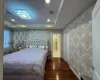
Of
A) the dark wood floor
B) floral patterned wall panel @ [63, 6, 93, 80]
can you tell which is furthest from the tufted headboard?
floral patterned wall panel @ [63, 6, 93, 80]

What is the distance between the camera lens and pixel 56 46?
28.9ft

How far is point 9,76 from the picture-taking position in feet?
9.78

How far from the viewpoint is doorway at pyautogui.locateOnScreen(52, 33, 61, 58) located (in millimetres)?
8625

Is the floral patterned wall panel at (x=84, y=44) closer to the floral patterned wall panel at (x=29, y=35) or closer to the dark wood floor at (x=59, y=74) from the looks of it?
the dark wood floor at (x=59, y=74)

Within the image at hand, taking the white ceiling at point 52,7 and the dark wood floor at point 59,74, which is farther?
the dark wood floor at point 59,74

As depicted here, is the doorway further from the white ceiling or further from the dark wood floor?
the white ceiling

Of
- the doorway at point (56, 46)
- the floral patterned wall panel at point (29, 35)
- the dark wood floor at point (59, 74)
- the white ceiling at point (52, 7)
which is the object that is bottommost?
the dark wood floor at point (59, 74)

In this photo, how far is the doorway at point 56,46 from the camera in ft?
28.3

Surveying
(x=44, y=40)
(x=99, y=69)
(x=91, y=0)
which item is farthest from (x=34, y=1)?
(x=44, y=40)

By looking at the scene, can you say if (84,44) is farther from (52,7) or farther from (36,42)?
(36,42)

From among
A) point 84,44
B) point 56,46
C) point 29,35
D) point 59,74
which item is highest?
point 29,35

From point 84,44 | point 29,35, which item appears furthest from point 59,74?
point 29,35

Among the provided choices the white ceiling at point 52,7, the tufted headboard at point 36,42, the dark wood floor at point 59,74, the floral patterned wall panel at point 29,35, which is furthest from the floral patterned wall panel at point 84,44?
the floral patterned wall panel at point 29,35

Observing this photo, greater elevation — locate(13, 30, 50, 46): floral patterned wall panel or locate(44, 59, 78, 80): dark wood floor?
locate(13, 30, 50, 46): floral patterned wall panel
